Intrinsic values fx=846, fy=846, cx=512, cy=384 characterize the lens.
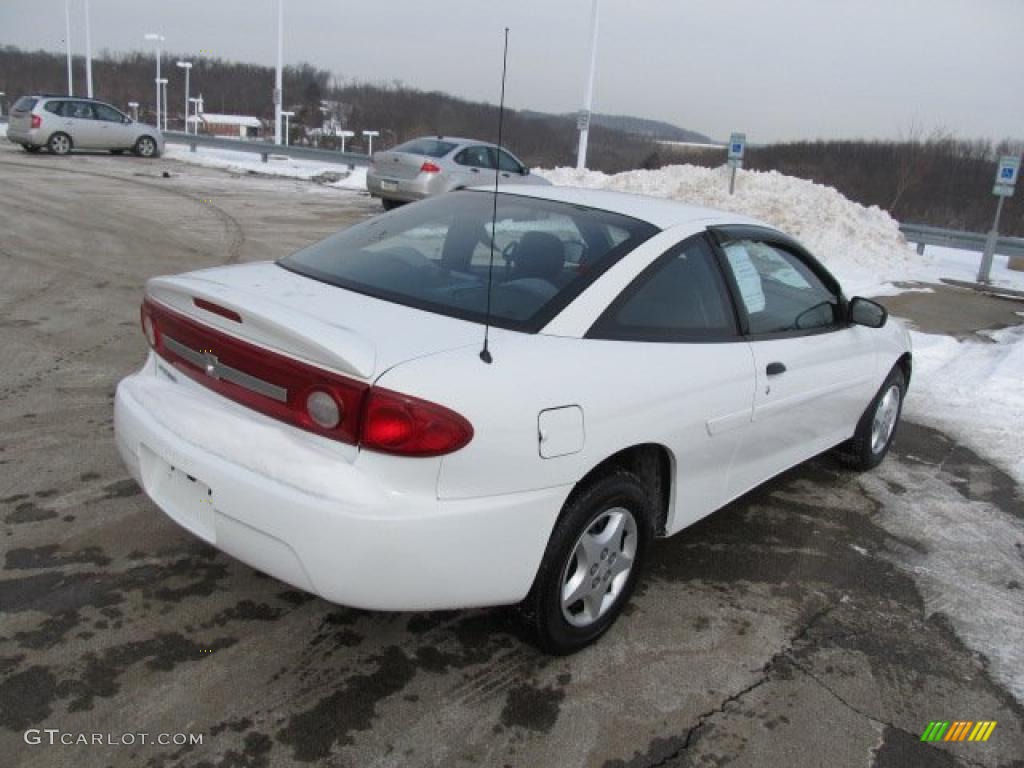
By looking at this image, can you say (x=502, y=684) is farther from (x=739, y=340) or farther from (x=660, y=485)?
(x=739, y=340)

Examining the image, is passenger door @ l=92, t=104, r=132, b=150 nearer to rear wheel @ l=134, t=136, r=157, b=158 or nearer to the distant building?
rear wheel @ l=134, t=136, r=157, b=158

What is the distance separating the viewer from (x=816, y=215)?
1730 cm

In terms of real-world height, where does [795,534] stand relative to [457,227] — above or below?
below

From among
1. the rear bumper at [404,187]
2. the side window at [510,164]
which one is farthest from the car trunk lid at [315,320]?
the side window at [510,164]

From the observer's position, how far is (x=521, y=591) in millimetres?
2656

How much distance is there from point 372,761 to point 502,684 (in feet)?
1.79

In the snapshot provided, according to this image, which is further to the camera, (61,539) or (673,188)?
(673,188)

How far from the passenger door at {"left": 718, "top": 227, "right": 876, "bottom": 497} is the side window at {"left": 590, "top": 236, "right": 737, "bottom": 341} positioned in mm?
142

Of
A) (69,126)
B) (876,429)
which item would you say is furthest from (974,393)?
(69,126)

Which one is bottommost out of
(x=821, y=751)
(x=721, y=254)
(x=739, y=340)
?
(x=821, y=751)

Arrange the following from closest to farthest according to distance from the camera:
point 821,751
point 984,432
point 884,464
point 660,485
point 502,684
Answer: point 821,751 < point 502,684 < point 660,485 < point 884,464 < point 984,432

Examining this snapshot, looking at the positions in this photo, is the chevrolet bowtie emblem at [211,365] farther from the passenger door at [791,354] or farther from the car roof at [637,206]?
the passenger door at [791,354]

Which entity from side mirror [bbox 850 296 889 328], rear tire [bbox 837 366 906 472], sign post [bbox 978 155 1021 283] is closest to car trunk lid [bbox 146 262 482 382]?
side mirror [bbox 850 296 889 328]

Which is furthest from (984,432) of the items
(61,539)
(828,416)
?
(61,539)
